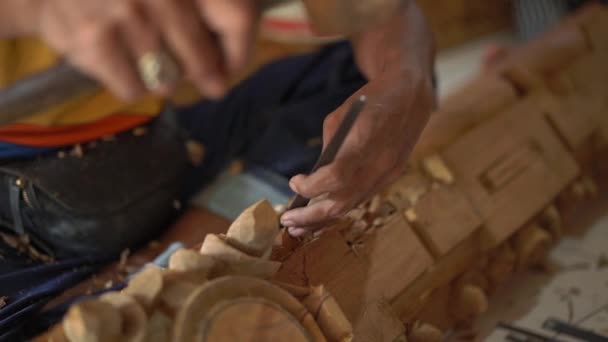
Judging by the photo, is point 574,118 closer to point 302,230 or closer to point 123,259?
point 302,230

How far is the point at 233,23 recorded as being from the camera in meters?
0.34

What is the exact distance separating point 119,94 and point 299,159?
40 cm

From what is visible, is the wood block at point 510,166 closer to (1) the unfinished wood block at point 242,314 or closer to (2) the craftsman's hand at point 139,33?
(1) the unfinished wood block at point 242,314

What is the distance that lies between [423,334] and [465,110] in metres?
0.38

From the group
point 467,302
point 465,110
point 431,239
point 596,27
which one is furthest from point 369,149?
point 596,27

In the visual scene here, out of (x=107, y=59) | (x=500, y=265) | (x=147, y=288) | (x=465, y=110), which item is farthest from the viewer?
(x=465, y=110)

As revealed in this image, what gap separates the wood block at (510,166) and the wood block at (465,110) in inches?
0.9

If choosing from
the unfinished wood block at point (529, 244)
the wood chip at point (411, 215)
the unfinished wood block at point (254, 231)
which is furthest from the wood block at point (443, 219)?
the unfinished wood block at point (254, 231)

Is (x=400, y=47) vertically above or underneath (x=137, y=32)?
underneath

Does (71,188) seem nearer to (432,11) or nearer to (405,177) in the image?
(405,177)

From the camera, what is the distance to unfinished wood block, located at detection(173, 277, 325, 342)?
1.39 feet

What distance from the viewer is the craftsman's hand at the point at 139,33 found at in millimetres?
332

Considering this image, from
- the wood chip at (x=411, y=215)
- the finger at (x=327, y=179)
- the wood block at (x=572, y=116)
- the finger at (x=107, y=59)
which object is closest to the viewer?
the finger at (x=107, y=59)

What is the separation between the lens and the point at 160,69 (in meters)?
0.34
